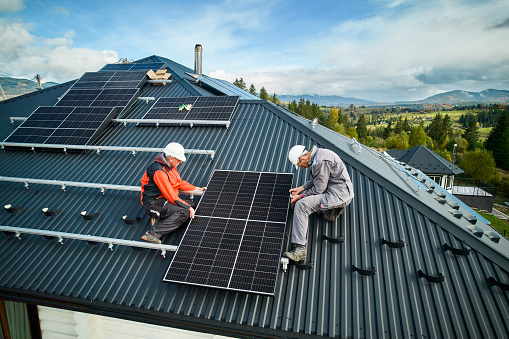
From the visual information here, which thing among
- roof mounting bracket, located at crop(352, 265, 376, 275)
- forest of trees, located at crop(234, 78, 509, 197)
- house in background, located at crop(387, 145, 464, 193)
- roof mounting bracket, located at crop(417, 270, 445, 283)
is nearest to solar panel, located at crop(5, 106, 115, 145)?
roof mounting bracket, located at crop(352, 265, 376, 275)

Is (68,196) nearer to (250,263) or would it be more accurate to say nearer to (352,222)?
(250,263)

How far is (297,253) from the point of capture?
21.1 ft

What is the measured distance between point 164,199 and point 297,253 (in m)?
3.62

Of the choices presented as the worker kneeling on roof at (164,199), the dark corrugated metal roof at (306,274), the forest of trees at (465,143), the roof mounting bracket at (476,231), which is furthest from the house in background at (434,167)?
the worker kneeling on roof at (164,199)

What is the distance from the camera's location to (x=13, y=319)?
7.87 meters

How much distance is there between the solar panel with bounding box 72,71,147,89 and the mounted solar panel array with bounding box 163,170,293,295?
10.7 meters

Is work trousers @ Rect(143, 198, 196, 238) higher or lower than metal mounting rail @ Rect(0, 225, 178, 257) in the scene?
higher

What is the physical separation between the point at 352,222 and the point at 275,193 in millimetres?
2100

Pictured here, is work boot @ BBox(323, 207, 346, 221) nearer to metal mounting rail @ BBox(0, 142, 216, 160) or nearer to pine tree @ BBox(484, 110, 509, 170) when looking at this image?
metal mounting rail @ BBox(0, 142, 216, 160)

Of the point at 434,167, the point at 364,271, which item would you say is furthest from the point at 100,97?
the point at 434,167

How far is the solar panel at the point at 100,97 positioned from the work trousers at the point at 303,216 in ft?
34.3

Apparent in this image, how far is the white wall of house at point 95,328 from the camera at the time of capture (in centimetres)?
653

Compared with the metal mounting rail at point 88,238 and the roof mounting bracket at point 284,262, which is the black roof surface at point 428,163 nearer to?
the roof mounting bracket at point 284,262

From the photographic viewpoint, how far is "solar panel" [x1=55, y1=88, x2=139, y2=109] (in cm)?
1370
